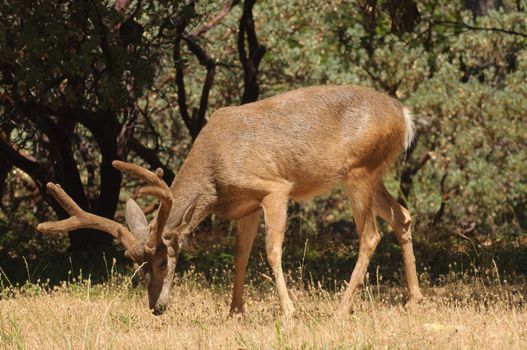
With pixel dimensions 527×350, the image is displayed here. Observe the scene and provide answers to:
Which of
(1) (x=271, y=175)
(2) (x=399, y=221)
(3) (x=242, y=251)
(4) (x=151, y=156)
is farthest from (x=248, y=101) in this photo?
(1) (x=271, y=175)

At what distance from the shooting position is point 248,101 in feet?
47.3

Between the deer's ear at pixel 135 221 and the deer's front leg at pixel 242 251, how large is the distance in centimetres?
112

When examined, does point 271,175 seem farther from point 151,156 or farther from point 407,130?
point 151,156

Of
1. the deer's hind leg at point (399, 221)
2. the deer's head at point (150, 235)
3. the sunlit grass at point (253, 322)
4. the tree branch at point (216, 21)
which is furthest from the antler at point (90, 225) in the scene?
the tree branch at point (216, 21)

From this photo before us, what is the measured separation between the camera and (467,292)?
9.42 meters

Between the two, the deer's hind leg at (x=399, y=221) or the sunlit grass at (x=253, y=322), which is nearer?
the sunlit grass at (x=253, y=322)

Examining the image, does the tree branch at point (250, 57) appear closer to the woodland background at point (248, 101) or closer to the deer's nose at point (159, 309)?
the woodland background at point (248, 101)

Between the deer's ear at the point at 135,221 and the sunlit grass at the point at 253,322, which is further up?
the deer's ear at the point at 135,221

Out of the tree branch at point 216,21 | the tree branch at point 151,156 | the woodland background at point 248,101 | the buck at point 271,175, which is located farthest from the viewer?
the tree branch at point 151,156

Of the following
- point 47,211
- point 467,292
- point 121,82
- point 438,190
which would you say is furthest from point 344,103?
point 438,190

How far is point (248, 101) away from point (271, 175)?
579 cm

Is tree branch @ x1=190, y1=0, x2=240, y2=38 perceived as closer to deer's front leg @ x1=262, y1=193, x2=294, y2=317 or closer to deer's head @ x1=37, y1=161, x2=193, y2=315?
deer's front leg @ x1=262, y1=193, x2=294, y2=317

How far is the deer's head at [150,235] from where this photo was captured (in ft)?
→ 26.9

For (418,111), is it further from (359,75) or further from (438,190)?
(438,190)
